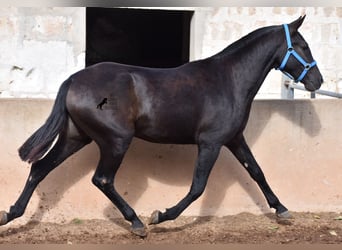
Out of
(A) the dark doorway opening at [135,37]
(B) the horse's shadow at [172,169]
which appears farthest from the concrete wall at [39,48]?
A: (A) the dark doorway opening at [135,37]

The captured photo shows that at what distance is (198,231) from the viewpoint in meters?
4.83

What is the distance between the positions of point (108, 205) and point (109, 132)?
0.93 m

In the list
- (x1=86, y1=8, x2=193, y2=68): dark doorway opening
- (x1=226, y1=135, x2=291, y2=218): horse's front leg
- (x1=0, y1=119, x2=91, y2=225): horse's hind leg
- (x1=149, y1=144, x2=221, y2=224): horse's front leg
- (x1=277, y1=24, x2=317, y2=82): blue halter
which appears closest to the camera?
(x1=149, y1=144, x2=221, y2=224): horse's front leg

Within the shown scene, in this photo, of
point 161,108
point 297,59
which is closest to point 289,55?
point 297,59

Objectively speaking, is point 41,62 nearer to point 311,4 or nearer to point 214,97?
point 214,97

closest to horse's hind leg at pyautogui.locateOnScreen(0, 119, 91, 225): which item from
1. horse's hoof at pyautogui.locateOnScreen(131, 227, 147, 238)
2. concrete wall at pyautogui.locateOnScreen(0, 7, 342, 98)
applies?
horse's hoof at pyautogui.locateOnScreen(131, 227, 147, 238)

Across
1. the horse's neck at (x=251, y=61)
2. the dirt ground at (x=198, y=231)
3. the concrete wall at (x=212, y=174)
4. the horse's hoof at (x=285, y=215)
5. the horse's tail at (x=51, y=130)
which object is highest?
the horse's neck at (x=251, y=61)

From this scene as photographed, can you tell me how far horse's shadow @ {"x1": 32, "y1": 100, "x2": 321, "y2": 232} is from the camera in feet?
16.6

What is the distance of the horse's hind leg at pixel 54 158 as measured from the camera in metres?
4.63

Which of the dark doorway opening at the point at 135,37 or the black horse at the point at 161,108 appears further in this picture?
the dark doorway opening at the point at 135,37

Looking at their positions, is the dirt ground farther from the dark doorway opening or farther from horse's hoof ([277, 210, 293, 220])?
the dark doorway opening

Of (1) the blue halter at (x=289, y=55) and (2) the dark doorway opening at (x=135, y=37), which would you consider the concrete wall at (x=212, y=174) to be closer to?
(1) the blue halter at (x=289, y=55)

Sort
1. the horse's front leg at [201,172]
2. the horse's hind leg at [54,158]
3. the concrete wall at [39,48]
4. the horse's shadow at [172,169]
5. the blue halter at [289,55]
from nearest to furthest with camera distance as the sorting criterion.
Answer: the horse's front leg at [201,172] → the horse's hind leg at [54,158] → the blue halter at [289,55] → the horse's shadow at [172,169] → the concrete wall at [39,48]

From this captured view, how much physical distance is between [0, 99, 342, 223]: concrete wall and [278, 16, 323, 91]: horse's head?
1.79 ft
